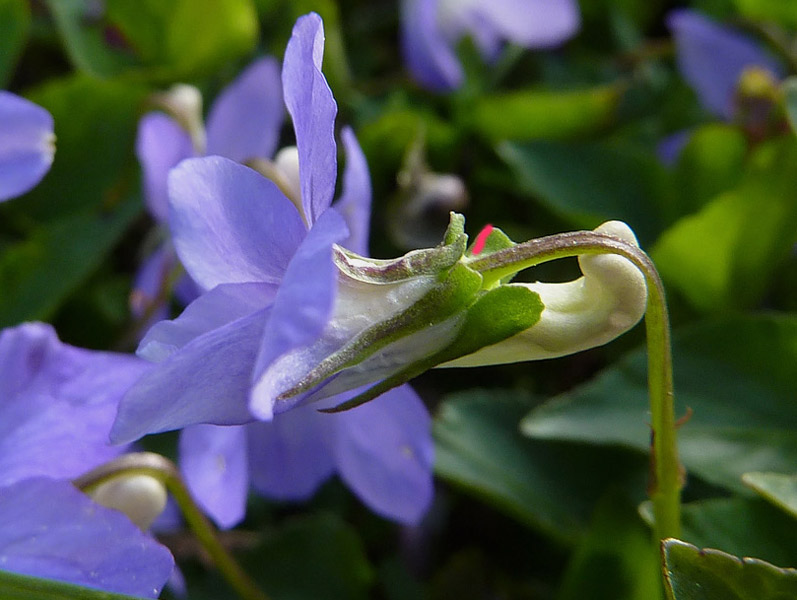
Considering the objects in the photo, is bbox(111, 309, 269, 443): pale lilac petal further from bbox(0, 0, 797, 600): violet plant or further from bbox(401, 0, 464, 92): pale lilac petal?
bbox(401, 0, 464, 92): pale lilac petal

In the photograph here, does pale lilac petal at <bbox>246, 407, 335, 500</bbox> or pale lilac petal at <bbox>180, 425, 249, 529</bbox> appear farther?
pale lilac petal at <bbox>246, 407, 335, 500</bbox>

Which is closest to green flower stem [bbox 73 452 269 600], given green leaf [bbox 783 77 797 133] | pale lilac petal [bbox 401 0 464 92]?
green leaf [bbox 783 77 797 133]

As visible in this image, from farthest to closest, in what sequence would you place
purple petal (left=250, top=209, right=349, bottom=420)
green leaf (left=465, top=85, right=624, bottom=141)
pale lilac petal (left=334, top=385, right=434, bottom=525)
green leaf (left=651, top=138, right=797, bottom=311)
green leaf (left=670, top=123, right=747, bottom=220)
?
green leaf (left=465, top=85, right=624, bottom=141) → green leaf (left=670, top=123, right=747, bottom=220) → green leaf (left=651, top=138, right=797, bottom=311) → pale lilac petal (left=334, top=385, right=434, bottom=525) → purple petal (left=250, top=209, right=349, bottom=420)

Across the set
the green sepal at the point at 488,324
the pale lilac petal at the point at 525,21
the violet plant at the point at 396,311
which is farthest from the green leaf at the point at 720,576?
the pale lilac petal at the point at 525,21

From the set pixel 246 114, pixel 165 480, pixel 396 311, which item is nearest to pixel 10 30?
pixel 246 114

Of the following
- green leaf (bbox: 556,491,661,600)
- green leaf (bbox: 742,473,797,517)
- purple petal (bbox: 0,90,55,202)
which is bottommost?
→ green leaf (bbox: 556,491,661,600)

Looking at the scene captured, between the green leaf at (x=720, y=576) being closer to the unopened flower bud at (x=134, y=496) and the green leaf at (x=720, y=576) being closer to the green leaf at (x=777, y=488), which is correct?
the green leaf at (x=777, y=488)

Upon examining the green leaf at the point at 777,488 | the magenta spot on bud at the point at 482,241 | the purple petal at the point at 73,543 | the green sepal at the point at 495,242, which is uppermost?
the green sepal at the point at 495,242
